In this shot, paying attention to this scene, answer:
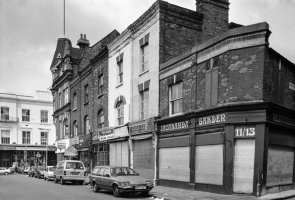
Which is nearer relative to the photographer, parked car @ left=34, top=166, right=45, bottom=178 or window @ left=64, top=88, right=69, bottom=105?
parked car @ left=34, top=166, right=45, bottom=178

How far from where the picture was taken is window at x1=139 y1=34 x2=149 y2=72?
76.3 feet

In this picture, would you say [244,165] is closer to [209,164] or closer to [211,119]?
[209,164]

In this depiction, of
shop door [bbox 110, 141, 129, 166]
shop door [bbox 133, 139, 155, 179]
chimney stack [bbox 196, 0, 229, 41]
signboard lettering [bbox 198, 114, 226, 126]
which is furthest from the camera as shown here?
shop door [bbox 110, 141, 129, 166]

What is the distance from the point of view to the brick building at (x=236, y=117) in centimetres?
1475

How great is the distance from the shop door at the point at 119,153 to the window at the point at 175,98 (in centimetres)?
650

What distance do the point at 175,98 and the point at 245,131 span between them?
5.96 m

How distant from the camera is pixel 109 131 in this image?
91.9ft

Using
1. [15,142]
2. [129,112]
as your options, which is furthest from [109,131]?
[15,142]

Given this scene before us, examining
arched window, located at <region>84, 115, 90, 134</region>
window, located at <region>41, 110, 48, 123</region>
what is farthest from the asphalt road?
window, located at <region>41, 110, 48, 123</region>

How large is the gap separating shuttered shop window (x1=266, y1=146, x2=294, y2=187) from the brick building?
4cm

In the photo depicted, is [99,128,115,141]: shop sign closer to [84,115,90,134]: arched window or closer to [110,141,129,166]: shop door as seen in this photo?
[110,141,129,166]: shop door

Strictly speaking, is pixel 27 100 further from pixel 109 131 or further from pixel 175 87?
pixel 175 87

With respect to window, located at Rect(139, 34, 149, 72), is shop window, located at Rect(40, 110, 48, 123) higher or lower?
lower

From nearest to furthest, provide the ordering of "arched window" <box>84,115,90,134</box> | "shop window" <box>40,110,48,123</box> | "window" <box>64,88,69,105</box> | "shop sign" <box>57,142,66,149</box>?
"arched window" <box>84,115,90,134</box> → "shop sign" <box>57,142,66,149</box> → "window" <box>64,88,69,105</box> → "shop window" <box>40,110,48,123</box>
